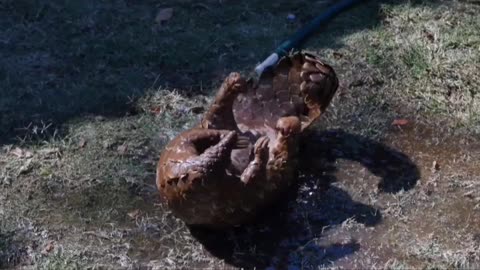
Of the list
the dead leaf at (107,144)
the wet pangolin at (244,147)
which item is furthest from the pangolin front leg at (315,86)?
the dead leaf at (107,144)

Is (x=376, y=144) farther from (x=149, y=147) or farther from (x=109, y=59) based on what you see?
(x=109, y=59)

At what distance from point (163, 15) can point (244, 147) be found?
1717 millimetres

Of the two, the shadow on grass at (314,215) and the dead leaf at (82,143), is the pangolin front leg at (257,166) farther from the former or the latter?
the dead leaf at (82,143)

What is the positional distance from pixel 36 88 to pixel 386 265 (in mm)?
2016

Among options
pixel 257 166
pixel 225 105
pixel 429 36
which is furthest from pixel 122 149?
pixel 429 36

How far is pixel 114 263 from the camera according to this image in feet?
11.4

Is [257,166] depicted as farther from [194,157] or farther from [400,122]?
[400,122]

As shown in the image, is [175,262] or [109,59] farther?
[109,59]

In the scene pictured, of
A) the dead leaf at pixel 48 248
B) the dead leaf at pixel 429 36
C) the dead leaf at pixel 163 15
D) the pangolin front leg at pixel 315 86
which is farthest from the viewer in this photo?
the dead leaf at pixel 163 15

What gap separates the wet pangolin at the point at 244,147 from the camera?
3.31 meters

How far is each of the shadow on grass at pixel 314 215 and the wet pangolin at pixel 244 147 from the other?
0.09 m

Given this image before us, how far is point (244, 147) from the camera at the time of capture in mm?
3715

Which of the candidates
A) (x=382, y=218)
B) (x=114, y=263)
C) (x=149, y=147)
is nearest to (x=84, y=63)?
(x=149, y=147)

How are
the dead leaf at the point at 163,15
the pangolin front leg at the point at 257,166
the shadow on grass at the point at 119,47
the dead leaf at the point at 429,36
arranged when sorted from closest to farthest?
the pangolin front leg at the point at 257,166 < the shadow on grass at the point at 119,47 < the dead leaf at the point at 429,36 < the dead leaf at the point at 163,15
